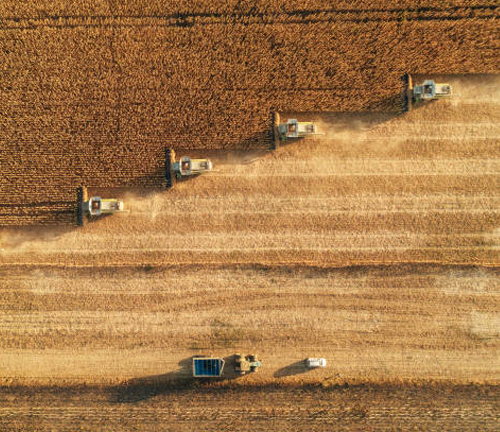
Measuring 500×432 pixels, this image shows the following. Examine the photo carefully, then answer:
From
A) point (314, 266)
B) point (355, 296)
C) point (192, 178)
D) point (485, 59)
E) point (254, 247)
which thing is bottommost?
point (355, 296)

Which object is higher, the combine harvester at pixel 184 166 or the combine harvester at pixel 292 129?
the combine harvester at pixel 292 129

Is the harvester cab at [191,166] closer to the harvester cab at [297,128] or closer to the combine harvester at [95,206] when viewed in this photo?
the combine harvester at [95,206]

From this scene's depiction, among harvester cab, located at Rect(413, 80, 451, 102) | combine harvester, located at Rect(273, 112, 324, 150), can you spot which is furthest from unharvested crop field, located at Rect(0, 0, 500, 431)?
harvester cab, located at Rect(413, 80, 451, 102)

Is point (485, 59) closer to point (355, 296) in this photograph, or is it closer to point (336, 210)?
point (336, 210)

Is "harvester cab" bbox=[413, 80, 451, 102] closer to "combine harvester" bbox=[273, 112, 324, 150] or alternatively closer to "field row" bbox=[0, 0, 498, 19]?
"field row" bbox=[0, 0, 498, 19]

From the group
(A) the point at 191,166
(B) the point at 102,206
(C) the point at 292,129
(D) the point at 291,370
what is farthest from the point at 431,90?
(B) the point at 102,206

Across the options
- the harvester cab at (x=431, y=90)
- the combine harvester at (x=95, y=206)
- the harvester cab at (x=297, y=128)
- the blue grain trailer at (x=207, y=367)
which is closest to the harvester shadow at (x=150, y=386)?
the blue grain trailer at (x=207, y=367)

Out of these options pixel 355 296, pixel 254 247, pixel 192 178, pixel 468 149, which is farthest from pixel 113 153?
pixel 468 149

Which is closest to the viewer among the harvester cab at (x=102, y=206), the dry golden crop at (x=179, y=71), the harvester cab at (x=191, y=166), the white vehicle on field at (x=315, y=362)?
the white vehicle on field at (x=315, y=362)
